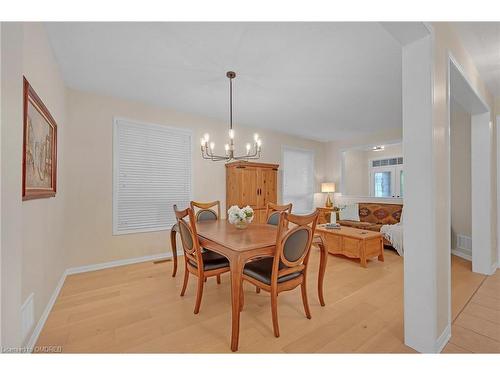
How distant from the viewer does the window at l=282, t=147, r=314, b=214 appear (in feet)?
18.3

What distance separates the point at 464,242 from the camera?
12.1 feet

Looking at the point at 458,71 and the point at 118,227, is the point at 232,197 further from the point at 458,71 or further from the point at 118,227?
the point at 458,71

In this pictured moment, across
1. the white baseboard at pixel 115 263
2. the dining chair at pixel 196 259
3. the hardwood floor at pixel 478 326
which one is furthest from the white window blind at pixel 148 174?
the hardwood floor at pixel 478 326

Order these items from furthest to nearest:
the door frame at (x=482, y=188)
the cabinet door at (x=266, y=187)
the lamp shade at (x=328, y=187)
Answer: the lamp shade at (x=328, y=187), the cabinet door at (x=266, y=187), the door frame at (x=482, y=188)

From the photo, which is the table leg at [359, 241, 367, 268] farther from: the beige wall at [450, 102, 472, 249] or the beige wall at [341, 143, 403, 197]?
the beige wall at [341, 143, 403, 197]

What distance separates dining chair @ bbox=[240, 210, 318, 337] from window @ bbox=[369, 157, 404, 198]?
568 centimetres

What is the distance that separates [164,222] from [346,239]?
2988mm

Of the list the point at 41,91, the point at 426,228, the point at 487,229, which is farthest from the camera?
Result: the point at 487,229

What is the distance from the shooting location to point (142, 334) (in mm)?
1765

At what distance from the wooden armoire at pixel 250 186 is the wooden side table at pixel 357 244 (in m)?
1.31

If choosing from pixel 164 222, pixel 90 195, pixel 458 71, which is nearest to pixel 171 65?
pixel 90 195

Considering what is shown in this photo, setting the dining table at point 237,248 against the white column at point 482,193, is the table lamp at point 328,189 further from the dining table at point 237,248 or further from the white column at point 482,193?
the dining table at point 237,248

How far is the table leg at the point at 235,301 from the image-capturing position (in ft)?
5.16

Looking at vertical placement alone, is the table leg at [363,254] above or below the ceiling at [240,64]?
below
